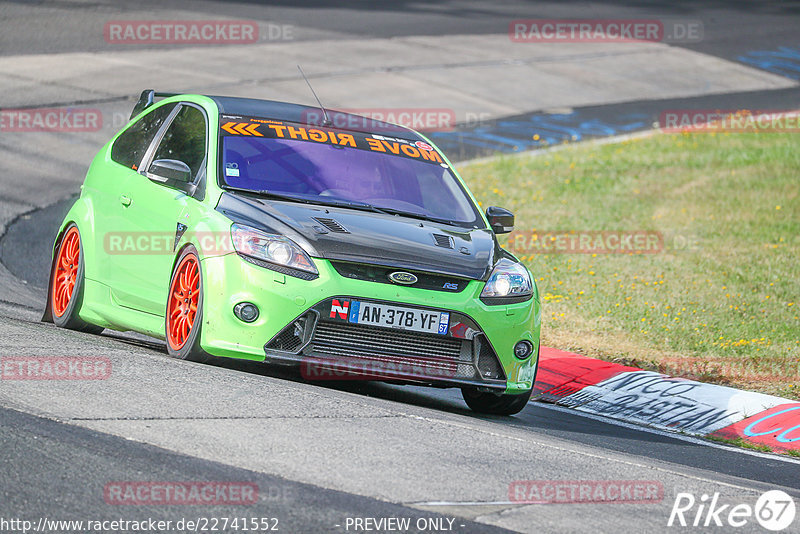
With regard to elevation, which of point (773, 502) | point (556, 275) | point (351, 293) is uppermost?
point (351, 293)

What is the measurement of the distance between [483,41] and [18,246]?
16991mm

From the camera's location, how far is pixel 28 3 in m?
26.1

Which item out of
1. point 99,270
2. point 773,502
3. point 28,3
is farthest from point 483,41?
point 773,502

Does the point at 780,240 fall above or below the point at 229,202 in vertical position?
below

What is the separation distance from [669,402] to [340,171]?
2873mm

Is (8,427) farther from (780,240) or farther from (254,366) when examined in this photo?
(780,240)

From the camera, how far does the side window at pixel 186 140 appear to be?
7.81 meters

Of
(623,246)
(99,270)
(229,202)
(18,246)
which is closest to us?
(229,202)
